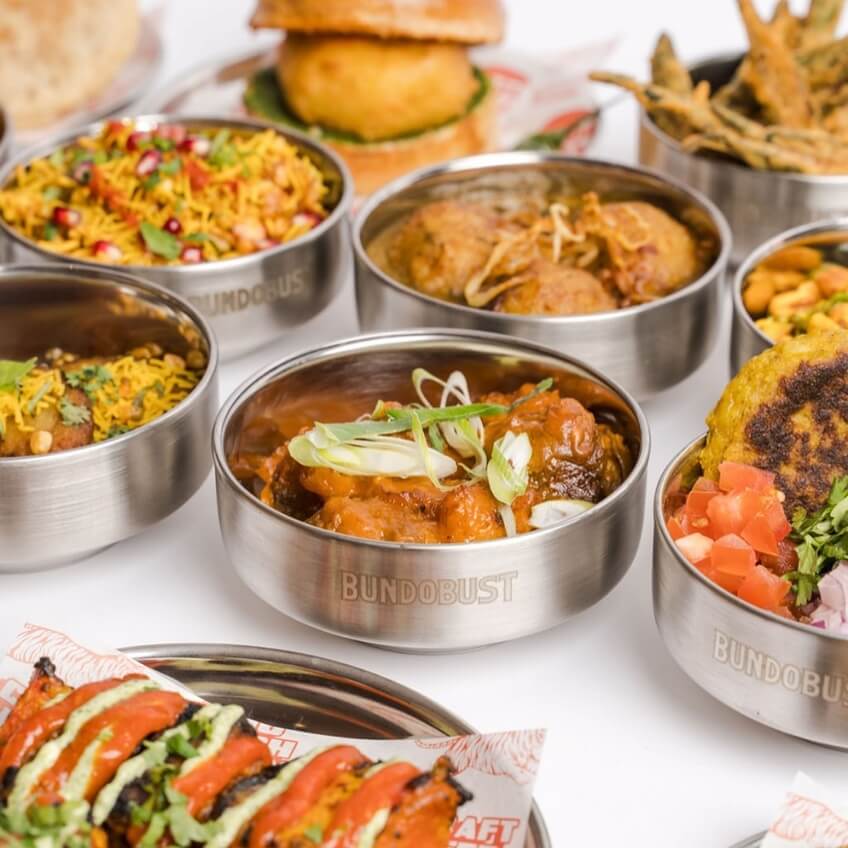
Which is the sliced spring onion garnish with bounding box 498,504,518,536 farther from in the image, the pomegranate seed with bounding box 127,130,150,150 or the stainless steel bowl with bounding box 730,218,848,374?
the pomegranate seed with bounding box 127,130,150,150

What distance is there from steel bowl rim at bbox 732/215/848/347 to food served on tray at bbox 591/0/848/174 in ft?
1.04

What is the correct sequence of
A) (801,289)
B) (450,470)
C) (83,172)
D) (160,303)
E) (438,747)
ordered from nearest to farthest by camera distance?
(438,747) → (450,470) → (160,303) → (801,289) → (83,172)

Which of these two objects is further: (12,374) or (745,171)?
(745,171)

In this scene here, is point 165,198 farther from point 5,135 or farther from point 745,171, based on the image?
point 745,171

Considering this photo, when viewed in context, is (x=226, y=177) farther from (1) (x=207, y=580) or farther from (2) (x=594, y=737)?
(2) (x=594, y=737)

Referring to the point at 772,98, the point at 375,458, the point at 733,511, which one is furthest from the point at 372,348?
the point at 772,98

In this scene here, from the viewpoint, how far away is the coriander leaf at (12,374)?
2.77 m

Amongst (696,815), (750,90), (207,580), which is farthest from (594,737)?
(750,90)

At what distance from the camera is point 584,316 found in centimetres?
297

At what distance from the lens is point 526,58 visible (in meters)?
4.91

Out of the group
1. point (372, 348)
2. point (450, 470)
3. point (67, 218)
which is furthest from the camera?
point (67, 218)

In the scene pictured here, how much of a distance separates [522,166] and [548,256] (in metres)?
0.51

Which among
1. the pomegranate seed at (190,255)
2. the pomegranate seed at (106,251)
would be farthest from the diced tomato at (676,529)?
the pomegranate seed at (106,251)

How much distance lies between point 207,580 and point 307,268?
1011 millimetres
